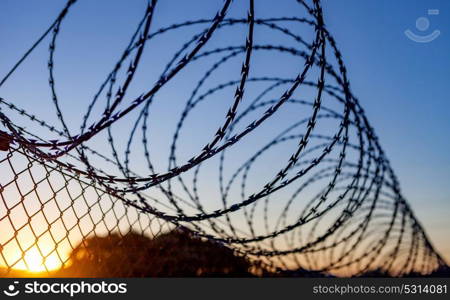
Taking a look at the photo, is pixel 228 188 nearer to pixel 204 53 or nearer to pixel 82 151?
pixel 204 53

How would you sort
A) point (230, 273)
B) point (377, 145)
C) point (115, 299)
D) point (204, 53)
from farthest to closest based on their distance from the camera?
1. point (230, 273)
2. point (377, 145)
3. point (204, 53)
4. point (115, 299)

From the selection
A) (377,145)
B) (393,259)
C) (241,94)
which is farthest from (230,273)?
(241,94)

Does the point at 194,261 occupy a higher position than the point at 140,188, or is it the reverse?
the point at 194,261

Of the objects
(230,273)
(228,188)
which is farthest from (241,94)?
(230,273)

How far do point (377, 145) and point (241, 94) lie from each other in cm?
288

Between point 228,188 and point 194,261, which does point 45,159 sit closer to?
point 228,188

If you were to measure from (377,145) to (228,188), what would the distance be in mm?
1752

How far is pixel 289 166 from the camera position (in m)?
2.94

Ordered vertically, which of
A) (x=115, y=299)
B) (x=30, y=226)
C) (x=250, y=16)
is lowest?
(x=115, y=299)

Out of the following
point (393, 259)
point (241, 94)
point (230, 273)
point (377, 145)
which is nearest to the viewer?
point (241, 94)

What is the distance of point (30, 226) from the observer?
2367 millimetres

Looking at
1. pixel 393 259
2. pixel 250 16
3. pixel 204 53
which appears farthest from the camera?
pixel 393 259

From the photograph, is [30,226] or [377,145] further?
[377,145]

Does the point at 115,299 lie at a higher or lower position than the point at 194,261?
lower
